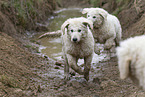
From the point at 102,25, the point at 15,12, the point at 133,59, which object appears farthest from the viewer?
the point at 15,12

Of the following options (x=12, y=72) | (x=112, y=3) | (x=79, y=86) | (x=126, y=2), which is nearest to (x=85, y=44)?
(x=79, y=86)

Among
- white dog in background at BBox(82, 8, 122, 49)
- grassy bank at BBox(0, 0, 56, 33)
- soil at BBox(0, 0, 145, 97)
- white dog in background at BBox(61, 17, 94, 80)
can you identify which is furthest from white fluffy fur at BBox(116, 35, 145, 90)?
grassy bank at BBox(0, 0, 56, 33)

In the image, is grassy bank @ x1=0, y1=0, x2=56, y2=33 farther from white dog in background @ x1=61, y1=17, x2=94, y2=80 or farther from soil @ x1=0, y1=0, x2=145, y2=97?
white dog in background @ x1=61, y1=17, x2=94, y2=80

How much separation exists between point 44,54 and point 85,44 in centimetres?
336

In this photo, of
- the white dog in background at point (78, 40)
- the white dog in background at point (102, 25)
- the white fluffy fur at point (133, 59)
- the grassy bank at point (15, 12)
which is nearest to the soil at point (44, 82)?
the white dog in background at point (78, 40)

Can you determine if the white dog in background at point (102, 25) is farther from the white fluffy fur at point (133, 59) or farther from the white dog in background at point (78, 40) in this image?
the white fluffy fur at point (133, 59)

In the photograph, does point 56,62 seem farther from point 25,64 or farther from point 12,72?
point 12,72

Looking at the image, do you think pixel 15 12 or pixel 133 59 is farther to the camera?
pixel 15 12

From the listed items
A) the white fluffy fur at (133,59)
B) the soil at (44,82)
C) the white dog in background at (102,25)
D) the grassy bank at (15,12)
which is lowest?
the soil at (44,82)

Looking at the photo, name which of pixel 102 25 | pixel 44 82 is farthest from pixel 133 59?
pixel 102 25

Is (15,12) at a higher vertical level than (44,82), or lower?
higher

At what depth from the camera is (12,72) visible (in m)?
4.84

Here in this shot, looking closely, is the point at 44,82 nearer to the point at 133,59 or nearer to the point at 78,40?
the point at 78,40

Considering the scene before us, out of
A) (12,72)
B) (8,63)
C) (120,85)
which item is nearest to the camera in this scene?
(120,85)
